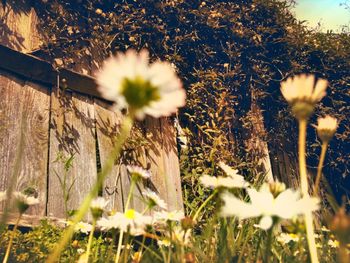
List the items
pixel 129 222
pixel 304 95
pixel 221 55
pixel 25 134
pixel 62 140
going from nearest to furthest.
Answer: pixel 304 95
pixel 129 222
pixel 25 134
pixel 62 140
pixel 221 55

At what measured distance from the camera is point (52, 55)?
2906mm

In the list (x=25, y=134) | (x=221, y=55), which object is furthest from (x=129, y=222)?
(x=221, y=55)

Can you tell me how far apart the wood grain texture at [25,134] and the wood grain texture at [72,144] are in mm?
50

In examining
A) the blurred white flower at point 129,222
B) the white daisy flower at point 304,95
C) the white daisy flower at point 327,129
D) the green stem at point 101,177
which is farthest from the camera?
the blurred white flower at point 129,222

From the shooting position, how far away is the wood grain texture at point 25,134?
2.43m

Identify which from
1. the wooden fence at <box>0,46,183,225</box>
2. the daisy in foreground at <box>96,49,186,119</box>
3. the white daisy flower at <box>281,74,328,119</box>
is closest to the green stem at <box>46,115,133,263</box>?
the daisy in foreground at <box>96,49,186,119</box>

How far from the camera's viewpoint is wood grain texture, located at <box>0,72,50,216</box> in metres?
2.43

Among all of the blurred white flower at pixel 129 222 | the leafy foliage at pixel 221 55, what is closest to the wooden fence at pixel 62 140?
the leafy foliage at pixel 221 55

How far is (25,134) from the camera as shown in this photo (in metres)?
2.57

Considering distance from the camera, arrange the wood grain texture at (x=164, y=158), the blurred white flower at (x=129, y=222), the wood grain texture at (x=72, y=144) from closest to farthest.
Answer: the blurred white flower at (x=129, y=222), the wood grain texture at (x=72, y=144), the wood grain texture at (x=164, y=158)

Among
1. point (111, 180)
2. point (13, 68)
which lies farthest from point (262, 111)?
point (13, 68)

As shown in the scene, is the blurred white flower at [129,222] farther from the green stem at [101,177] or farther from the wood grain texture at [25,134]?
the wood grain texture at [25,134]

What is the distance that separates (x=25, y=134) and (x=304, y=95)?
2.29 m

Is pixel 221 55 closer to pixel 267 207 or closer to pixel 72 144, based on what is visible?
pixel 72 144
